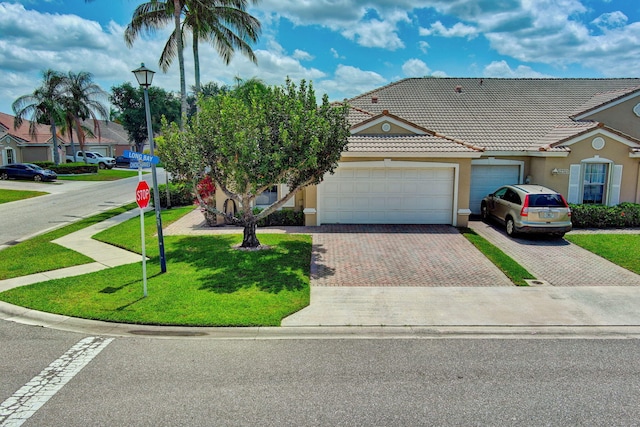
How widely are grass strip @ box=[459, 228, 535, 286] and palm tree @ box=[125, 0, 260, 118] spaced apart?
13.1 metres

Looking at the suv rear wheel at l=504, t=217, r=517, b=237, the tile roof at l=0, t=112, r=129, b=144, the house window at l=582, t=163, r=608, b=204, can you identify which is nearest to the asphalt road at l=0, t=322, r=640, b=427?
the suv rear wheel at l=504, t=217, r=517, b=237

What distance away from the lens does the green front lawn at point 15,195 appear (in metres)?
25.1

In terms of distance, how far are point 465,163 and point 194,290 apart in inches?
432

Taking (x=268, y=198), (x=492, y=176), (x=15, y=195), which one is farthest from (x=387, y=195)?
(x=15, y=195)

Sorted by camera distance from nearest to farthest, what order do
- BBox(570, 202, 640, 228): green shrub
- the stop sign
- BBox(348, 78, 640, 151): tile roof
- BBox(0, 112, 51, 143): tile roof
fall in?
the stop sign, BBox(570, 202, 640, 228): green shrub, BBox(348, 78, 640, 151): tile roof, BBox(0, 112, 51, 143): tile roof

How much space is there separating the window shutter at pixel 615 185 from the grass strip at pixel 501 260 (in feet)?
21.7

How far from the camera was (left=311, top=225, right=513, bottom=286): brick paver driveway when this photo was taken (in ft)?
35.3

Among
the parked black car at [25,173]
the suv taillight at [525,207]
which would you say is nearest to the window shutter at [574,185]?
the suv taillight at [525,207]

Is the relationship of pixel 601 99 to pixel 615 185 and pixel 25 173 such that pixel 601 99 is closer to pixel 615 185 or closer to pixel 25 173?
pixel 615 185

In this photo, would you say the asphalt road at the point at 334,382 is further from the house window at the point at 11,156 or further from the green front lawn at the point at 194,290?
the house window at the point at 11,156

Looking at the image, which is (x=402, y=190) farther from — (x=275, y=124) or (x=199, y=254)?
(x=199, y=254)

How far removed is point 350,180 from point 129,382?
1164cm

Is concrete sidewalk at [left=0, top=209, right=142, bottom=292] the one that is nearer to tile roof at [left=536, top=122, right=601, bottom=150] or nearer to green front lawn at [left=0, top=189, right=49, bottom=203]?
green front lawn at [left=0, top=189, right=49, bottom=203]

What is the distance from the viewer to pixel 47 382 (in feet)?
19.6
